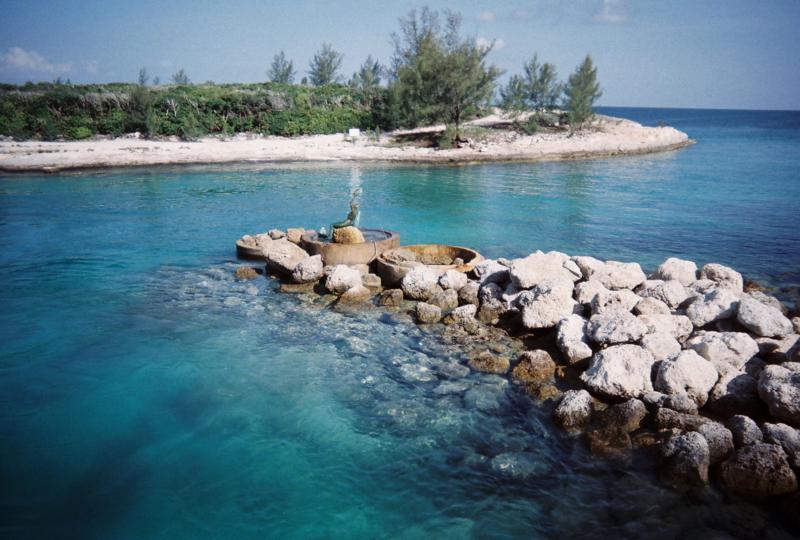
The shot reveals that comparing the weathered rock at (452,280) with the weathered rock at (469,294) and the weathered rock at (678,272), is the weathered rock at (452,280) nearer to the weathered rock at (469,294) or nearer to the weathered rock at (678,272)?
the weathered rock at (469,294)

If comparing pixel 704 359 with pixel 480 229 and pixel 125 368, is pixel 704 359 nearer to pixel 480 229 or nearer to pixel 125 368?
pixel 125 368

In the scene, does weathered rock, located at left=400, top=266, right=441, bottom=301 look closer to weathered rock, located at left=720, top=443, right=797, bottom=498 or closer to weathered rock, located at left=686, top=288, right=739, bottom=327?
weathered rock, located at left=686, top=288, right=739, bottom=327

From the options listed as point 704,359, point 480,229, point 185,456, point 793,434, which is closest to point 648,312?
point 704,359

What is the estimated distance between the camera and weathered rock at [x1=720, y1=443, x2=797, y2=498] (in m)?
4.84

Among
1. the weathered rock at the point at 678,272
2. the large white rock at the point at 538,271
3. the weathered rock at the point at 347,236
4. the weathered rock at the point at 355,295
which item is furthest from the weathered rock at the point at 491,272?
the weathered rock at the point at 678,272

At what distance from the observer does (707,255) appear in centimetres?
1396

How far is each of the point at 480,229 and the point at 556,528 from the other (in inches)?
499

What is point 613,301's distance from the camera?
26.9ft

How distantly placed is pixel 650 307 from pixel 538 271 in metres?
1.96

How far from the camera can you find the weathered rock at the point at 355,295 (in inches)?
395

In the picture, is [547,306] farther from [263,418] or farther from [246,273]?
[246,273]

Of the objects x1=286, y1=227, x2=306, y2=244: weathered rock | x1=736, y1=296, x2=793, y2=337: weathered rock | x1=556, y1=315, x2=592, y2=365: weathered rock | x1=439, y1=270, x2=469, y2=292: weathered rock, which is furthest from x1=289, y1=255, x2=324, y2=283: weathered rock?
x1=736, y1=296, x2=793, y2=337: weathered rock

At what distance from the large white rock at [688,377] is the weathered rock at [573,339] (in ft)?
3.63

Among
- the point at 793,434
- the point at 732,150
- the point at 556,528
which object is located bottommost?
the point at 556,528
